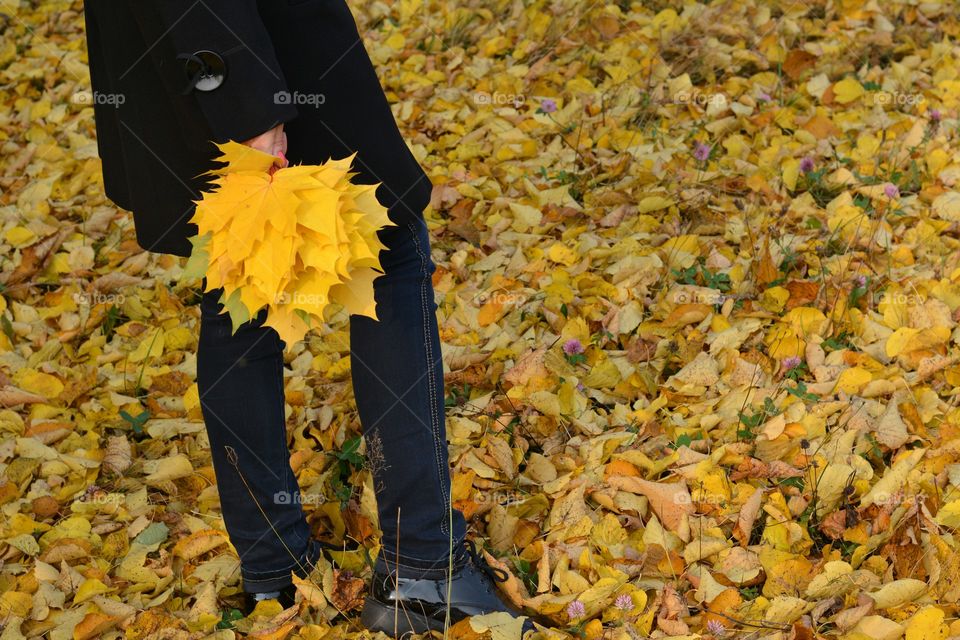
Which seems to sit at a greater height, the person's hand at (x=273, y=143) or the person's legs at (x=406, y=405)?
the person's hand at (x=273, y=143)

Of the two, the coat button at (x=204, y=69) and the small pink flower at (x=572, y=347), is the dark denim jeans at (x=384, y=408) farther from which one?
the small pink flower at (x=572, y=347)

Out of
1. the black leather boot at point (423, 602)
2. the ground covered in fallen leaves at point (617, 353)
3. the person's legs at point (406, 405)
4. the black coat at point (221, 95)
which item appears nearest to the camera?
the black coat at point (221, 95)

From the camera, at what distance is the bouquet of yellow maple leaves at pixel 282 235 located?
4.61 ft

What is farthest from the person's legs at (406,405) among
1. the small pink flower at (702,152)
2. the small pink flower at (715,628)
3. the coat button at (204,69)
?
the small pink flower at (702,152)

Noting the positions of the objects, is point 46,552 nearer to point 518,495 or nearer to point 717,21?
point 518,495

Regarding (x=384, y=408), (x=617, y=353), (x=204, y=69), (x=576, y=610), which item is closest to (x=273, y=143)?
(x=204, y=69)

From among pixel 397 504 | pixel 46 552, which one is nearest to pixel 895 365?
pixel 397 504

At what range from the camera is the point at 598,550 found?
199cm

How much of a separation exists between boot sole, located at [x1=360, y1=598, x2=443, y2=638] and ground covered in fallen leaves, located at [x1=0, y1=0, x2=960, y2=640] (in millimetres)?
61

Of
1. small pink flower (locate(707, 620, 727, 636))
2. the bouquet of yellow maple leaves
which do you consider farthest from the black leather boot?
the bouquet of yellow maple leaves

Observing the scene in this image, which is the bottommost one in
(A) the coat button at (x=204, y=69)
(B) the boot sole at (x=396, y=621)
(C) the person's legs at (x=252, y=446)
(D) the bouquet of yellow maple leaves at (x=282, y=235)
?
(B) the boot sole at (x=396, y=621)

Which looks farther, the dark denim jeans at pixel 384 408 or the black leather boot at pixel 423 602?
the black leather boot at pixel 423 602

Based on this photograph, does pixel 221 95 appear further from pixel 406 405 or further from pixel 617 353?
pixel 617 353

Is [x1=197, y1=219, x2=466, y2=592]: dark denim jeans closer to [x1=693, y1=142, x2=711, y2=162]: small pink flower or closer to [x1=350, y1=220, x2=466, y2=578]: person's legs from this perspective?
[x1=350, y1=220, x2=466, y2=578]: person's legs
